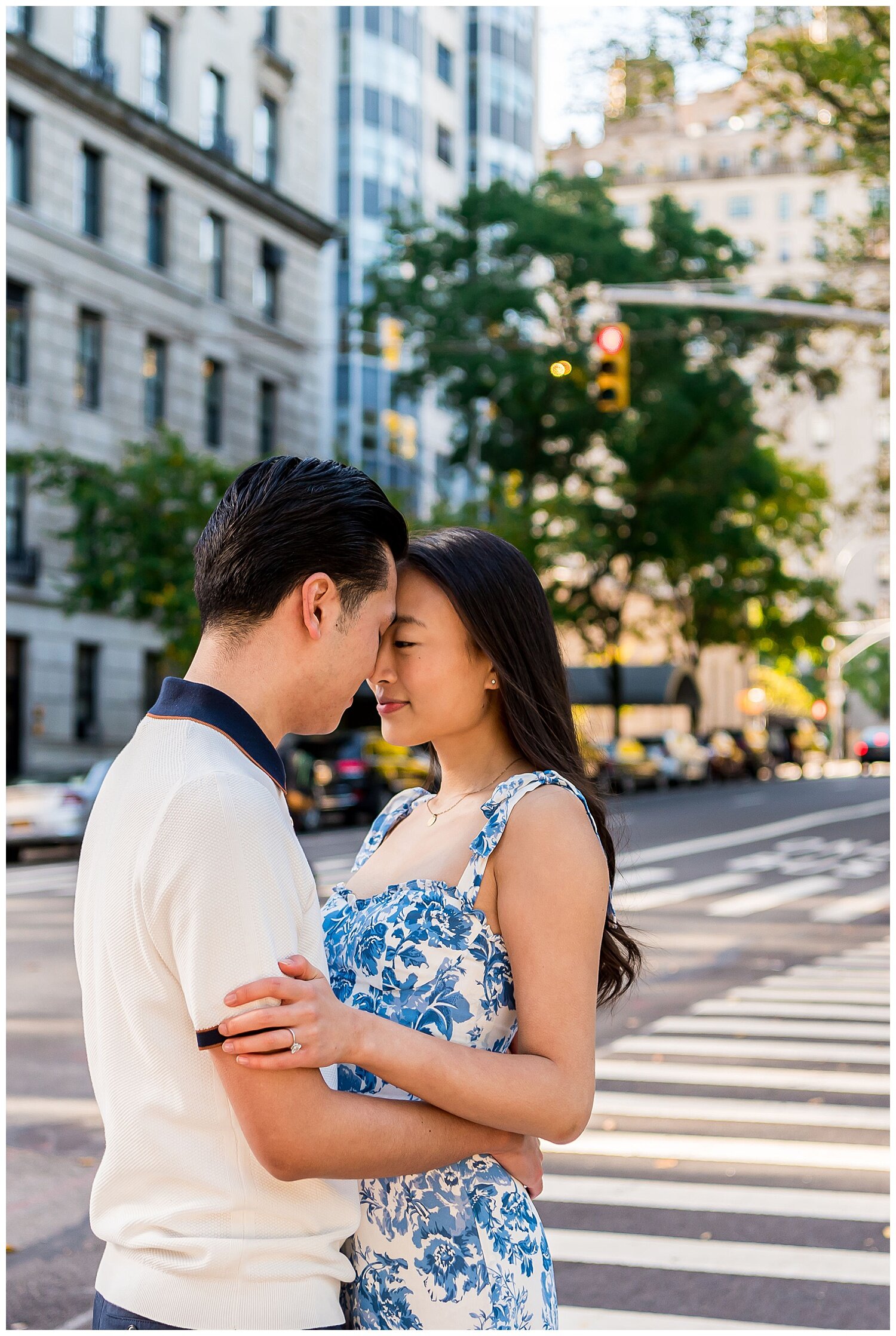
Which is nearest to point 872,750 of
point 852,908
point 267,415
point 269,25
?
point 267,415

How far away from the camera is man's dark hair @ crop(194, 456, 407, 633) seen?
200 cm

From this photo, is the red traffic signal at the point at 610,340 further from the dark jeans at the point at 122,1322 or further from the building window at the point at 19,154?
the building window at the point at 19,154

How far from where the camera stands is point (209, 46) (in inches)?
1452

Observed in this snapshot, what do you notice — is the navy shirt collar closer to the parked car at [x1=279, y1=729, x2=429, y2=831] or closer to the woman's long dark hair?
the woman's long dark hair

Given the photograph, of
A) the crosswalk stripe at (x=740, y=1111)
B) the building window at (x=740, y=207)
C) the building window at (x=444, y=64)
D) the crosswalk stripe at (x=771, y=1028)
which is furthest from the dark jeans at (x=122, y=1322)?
the building window at (x=740, y=207)

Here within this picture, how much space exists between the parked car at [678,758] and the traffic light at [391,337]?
48.7ft

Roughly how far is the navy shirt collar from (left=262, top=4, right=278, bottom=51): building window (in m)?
41.1

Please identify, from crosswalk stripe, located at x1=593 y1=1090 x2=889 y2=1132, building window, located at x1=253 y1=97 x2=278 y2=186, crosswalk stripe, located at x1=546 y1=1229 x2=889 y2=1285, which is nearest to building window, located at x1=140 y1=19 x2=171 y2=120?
building window, located at x1=253 y1=97 x2=278 y2=186

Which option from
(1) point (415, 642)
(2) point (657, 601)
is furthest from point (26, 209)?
(1) point (415, 642)

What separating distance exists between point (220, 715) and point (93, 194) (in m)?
33.7

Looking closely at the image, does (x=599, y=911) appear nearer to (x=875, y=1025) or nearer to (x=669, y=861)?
(x=875, y=1025)

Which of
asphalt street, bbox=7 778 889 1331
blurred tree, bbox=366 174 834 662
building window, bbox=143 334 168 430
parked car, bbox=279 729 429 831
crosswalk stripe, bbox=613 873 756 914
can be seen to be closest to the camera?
asphalt street, bbox=7 778 889 1331

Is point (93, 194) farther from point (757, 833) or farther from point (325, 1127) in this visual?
point (325, 1127)

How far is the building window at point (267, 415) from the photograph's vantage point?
3953 centimetres
